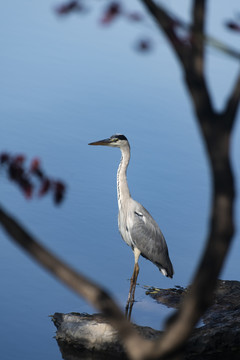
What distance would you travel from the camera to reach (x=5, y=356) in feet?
10.1

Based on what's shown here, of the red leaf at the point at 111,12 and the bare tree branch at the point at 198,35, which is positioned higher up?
the red leaf at the point at 111,12

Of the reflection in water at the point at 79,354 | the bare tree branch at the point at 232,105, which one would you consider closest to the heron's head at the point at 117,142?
the reflection in water at the point at 79,354

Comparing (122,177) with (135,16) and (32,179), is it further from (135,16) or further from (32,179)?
(135,16)

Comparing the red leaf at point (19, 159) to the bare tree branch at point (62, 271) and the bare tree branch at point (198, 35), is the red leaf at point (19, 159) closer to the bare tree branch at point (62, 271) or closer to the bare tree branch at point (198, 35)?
the bare tree branch at point (62, 271)

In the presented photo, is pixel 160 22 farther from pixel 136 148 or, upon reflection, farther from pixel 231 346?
pixel 136 148

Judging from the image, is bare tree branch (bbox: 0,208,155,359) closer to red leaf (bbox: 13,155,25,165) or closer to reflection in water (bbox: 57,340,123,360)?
red leaf (bbox: 13,155,25,165)

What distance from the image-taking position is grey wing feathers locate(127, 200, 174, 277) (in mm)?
4051

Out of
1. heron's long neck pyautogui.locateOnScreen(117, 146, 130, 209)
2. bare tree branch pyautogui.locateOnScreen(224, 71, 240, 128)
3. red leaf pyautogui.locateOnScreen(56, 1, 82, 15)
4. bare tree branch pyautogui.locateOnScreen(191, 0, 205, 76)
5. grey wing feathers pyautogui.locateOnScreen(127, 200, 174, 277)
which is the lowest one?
bare tree branch pyautogui.locateOnScreen(224, 71, 240, 128)

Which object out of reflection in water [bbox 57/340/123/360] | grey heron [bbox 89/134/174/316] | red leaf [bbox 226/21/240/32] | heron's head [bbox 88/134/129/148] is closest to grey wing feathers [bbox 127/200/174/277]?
grey heron [bbox 89/134/174/316]

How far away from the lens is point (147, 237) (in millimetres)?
4062

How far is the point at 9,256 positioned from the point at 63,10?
259cm

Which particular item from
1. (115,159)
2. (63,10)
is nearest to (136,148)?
(115,159)

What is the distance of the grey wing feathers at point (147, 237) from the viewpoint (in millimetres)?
4051

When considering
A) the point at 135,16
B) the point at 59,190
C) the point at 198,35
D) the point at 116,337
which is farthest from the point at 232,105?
the point at 116,337
